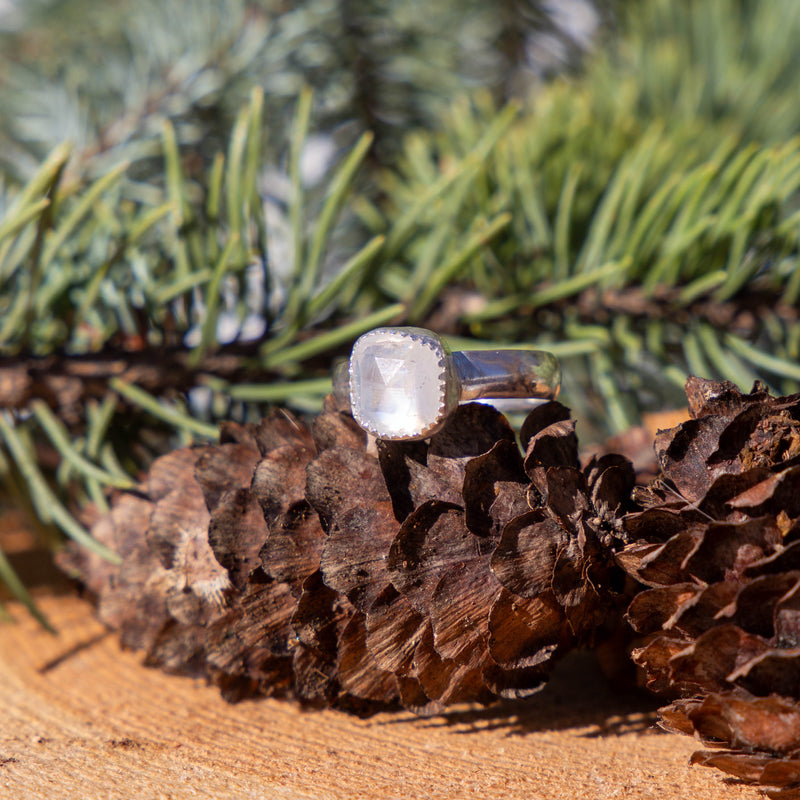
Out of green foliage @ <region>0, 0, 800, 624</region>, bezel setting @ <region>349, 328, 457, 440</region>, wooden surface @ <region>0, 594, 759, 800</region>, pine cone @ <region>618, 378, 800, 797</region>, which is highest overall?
green foliage @ <region>0, 0, 800, 624</region>

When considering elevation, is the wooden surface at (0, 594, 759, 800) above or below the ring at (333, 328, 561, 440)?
below

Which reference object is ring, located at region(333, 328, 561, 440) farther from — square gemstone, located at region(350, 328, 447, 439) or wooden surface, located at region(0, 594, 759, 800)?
wooden surface, located at region(0, 594, 759, 800)

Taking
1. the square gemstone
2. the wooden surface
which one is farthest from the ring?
the wooden surface

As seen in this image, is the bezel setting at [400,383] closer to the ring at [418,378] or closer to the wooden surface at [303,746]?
the ring at [418,378]

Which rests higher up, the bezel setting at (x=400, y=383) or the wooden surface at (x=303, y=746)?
the bezel setting at (x=400, y=383)

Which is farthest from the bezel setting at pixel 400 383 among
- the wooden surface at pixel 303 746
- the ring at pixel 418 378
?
the wooden surface at pixel 303 746

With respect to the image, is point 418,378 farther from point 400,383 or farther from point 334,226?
point 334,226

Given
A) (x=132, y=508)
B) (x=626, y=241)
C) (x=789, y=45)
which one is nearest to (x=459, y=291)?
(x=626, y=241)

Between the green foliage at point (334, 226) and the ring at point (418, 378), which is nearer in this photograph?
the ring at point (418, 378)

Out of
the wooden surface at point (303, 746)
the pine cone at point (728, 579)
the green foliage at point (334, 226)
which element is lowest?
the wooden surface at point (303, 746)
